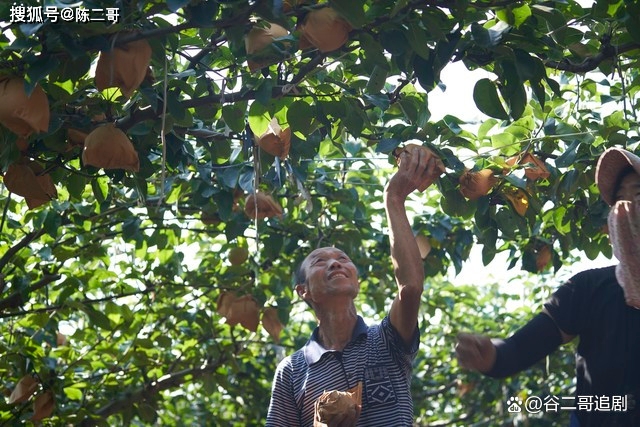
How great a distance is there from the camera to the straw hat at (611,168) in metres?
2.54

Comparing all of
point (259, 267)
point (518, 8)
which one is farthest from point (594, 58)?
point (259, 267)

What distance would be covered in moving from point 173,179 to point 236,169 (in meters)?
0.26

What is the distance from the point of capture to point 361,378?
282cm

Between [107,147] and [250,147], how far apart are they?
1.58 feet

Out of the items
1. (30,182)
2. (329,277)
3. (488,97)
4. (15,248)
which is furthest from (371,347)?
(15,248)

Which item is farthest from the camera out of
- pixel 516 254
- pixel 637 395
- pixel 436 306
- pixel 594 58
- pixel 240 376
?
pixel 240 376

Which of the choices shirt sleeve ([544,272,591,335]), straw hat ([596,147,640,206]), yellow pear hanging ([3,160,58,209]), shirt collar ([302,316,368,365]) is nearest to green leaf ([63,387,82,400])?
yellow pear hanging ([3,160,58,209])

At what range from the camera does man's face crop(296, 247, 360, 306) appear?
3012 mm

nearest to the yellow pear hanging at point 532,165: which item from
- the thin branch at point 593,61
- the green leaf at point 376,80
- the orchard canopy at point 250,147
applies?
the orchard canopy at point 250,147

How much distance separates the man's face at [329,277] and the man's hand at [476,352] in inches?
17.8

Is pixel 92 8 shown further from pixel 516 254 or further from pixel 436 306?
pixel 436 306

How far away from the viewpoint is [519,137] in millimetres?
3436

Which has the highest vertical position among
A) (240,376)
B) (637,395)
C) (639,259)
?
(240,376)

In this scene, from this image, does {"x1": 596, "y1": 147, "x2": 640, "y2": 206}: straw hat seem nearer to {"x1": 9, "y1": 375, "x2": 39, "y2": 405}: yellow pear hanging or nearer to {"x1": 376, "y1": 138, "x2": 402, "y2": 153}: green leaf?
{"x1": 376, "y1": 138, "x2": 402, "y2": 153}: green leaf
